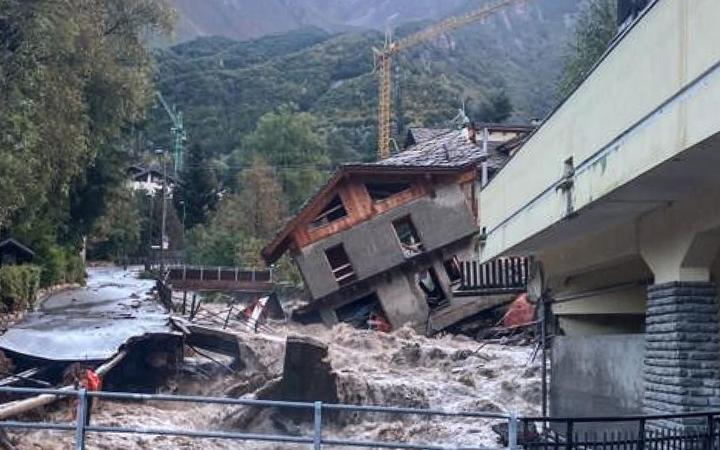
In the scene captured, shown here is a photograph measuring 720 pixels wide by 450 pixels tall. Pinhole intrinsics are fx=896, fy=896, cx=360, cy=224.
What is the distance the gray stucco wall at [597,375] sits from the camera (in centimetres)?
1128

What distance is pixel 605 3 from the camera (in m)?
44.2

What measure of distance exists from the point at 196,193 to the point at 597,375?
63779 mm

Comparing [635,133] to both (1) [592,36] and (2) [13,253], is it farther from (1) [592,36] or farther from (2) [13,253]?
(1) [592,36]

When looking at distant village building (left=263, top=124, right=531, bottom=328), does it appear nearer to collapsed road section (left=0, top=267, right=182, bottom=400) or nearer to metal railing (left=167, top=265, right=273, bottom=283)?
collapsed road section (left=0, top=267, right=182, bottom=400)

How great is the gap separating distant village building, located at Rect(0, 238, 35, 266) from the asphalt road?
1.71 meters

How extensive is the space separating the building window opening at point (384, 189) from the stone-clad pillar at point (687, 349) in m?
22.4

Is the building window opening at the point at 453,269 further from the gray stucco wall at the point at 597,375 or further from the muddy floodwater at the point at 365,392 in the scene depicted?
the gray stucco wall at the point at 597,375

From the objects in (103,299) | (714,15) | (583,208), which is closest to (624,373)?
(583,208)

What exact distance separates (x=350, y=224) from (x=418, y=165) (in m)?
3.12

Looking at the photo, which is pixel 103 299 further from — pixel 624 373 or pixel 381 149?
pixel 381 149

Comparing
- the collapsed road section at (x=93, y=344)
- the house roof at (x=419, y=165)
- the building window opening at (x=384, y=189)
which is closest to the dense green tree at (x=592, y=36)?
the house roof at (x=419, y=165)

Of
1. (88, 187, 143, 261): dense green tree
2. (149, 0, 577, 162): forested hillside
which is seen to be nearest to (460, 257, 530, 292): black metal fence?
(88, 187, 143, 261): dense green tree

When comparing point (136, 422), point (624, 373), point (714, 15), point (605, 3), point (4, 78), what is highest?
point (605, 3)

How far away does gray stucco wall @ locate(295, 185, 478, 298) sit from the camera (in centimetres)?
3038
